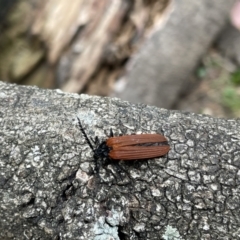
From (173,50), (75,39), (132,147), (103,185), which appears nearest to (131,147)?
(132,147)

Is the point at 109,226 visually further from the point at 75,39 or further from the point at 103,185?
the point at 75,39

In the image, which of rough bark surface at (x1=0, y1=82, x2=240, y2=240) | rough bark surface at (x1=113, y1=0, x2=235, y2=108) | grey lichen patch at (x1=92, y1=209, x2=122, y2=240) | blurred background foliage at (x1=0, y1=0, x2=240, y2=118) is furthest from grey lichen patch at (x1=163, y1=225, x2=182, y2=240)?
rough bark surface at (x1=113, y1=0, x2=235, y2=108)

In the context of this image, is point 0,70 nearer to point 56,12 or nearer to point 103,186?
point 56,12

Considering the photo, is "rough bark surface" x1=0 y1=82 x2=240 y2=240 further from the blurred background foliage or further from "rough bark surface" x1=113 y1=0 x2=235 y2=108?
"rough bark surface" x1=113 y1=0 x2=235 y2=108

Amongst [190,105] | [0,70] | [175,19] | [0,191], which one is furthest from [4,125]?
[190,105]

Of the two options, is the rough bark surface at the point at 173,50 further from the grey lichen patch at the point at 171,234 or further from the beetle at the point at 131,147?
the grey lichen patch at the point at 171,234
